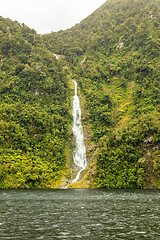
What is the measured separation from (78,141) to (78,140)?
52 centimetres

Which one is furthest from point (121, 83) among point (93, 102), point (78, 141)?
point (78, 141)

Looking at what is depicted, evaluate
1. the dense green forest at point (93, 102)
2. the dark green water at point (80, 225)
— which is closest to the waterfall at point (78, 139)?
the dense green forest at point (93, 102)

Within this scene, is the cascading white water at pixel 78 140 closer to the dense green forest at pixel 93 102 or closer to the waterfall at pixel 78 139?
the waterfall at pixel 78 139

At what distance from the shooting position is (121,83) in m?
107

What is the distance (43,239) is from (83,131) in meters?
74.7

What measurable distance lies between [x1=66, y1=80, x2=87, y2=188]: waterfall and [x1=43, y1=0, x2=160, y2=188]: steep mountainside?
5.41 metres

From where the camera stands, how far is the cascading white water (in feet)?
257

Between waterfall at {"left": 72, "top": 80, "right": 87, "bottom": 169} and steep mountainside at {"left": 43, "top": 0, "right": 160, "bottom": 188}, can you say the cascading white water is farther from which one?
steep mountainside at {"left": 43, "top": 0, "right": 160, "bottom": 188}

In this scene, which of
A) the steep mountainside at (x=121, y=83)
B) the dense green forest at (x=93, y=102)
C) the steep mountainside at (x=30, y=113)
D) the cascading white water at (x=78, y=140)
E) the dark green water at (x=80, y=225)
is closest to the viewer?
the dark green water at (x=80, y=225)

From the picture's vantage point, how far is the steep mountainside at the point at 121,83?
2462 inches

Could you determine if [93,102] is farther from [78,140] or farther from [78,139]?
[78,140]

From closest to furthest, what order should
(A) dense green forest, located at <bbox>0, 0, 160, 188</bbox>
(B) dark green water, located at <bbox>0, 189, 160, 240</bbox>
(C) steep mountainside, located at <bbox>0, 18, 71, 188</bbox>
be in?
(B) dark green water, located at <bbox>0, 189, 160, 240</bbox> → (A) dense green forest, located at <bbox>0, 0, 160, 188</bbox> → (C) steep mountainside, located at <bbox>0, 18, 71, 188</bbox>

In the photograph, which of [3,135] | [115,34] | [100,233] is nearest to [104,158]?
[3,135]

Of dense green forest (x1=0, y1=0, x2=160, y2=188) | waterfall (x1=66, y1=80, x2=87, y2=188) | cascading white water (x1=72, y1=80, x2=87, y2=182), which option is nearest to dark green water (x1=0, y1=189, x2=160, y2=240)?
dense green forest (x1=0, y1=0, x2=160, y2=188)
